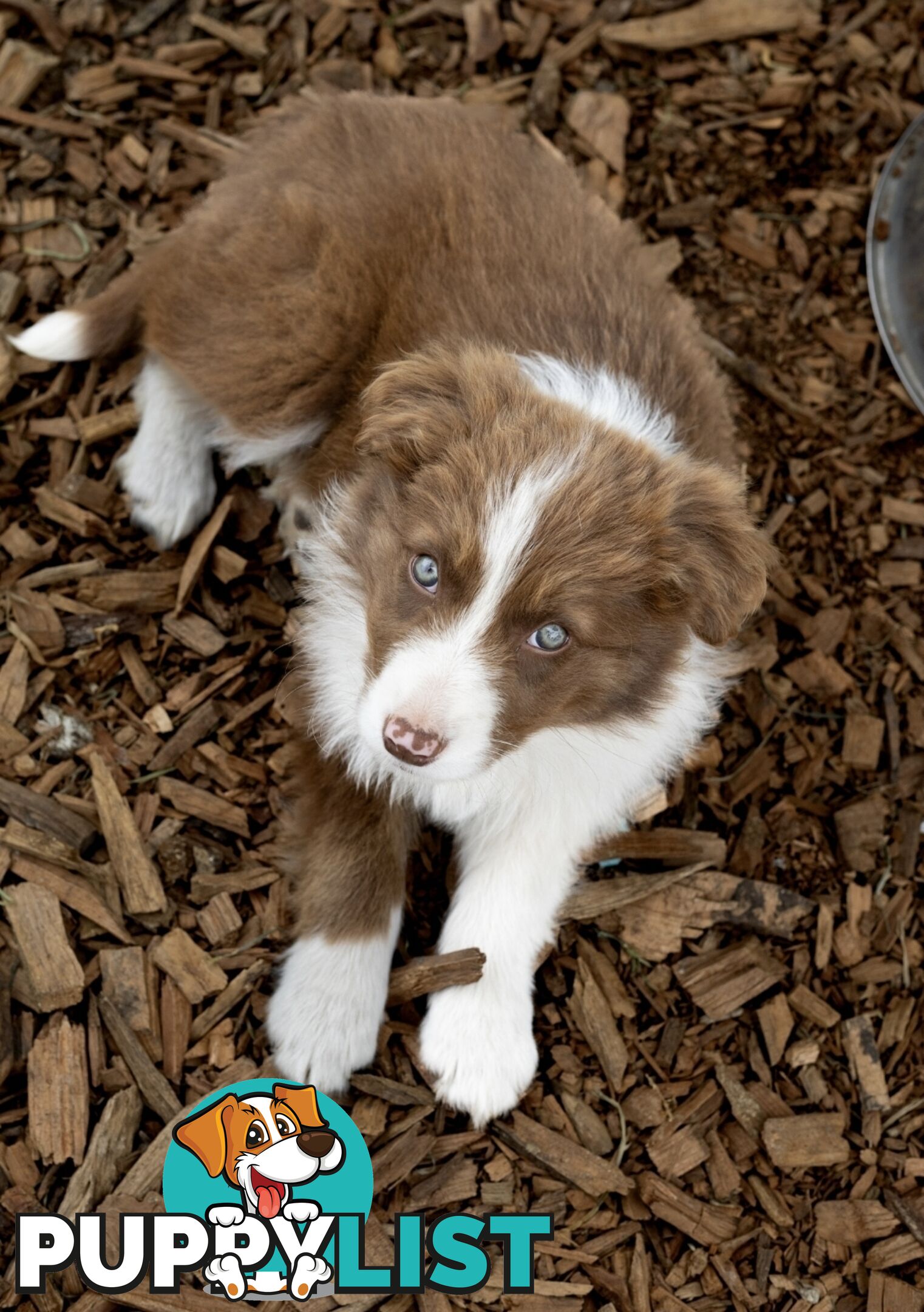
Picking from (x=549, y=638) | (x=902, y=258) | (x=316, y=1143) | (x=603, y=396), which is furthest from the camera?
(x=902, y=258)

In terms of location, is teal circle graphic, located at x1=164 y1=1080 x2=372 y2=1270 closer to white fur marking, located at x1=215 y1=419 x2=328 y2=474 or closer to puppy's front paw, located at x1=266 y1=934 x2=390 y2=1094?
puppy's front paw, located at x1=266 y1=934 x2=390 y2=1094

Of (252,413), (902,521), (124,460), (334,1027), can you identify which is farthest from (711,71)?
(334,1027)

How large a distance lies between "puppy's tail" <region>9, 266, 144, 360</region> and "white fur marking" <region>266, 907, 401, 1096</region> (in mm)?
2386

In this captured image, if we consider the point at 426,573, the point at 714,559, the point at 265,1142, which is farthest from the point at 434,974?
the point at 714,559

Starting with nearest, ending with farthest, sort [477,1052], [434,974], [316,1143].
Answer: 1. [316,1143]
2. [477,1052]
3. [434,974]

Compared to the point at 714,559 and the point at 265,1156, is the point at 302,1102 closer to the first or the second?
the point at 265,1156

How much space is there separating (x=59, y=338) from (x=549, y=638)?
2464 mm

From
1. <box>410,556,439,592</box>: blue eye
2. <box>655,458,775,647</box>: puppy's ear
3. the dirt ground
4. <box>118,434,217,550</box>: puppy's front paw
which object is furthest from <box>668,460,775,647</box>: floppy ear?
<box>118,434,217,550</box>: puppy's front paw

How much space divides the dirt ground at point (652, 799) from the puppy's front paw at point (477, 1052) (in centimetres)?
11

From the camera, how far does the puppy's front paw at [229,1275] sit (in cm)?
317

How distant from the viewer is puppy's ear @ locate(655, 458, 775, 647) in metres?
3.00

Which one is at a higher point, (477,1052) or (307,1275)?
(477,1052)

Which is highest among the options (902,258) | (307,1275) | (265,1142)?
(902,258)

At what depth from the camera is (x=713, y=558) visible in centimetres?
302
